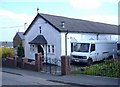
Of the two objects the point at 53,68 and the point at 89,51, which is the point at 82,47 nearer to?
the point at 89,51

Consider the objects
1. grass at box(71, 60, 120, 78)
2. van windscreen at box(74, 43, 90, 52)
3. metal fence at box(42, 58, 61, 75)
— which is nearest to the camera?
grass at box(71, 60, 120, 78)

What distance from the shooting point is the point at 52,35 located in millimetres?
29031

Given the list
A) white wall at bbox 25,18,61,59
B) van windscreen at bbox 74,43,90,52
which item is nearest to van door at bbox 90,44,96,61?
van windscreen at bbox 74,43,90,52

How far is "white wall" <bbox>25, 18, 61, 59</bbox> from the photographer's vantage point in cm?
2858

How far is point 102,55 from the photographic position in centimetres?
2778

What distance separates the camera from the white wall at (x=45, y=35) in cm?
2858

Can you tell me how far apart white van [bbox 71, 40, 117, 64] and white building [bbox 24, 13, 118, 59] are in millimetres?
1779

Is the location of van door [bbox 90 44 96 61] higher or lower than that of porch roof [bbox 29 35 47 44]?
lower

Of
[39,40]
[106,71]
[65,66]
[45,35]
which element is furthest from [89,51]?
[106,71]

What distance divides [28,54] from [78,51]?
29.9ft

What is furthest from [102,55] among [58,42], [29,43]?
[29,43]

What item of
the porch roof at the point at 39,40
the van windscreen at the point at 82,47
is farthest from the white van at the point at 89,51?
the porch roof at the point at 39,40

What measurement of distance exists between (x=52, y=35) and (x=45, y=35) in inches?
59.2

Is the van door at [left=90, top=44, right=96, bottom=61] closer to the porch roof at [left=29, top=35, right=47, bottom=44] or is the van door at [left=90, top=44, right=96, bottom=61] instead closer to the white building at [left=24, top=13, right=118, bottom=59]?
the white building at [left=24, top=13, right=118, bottom=59]
